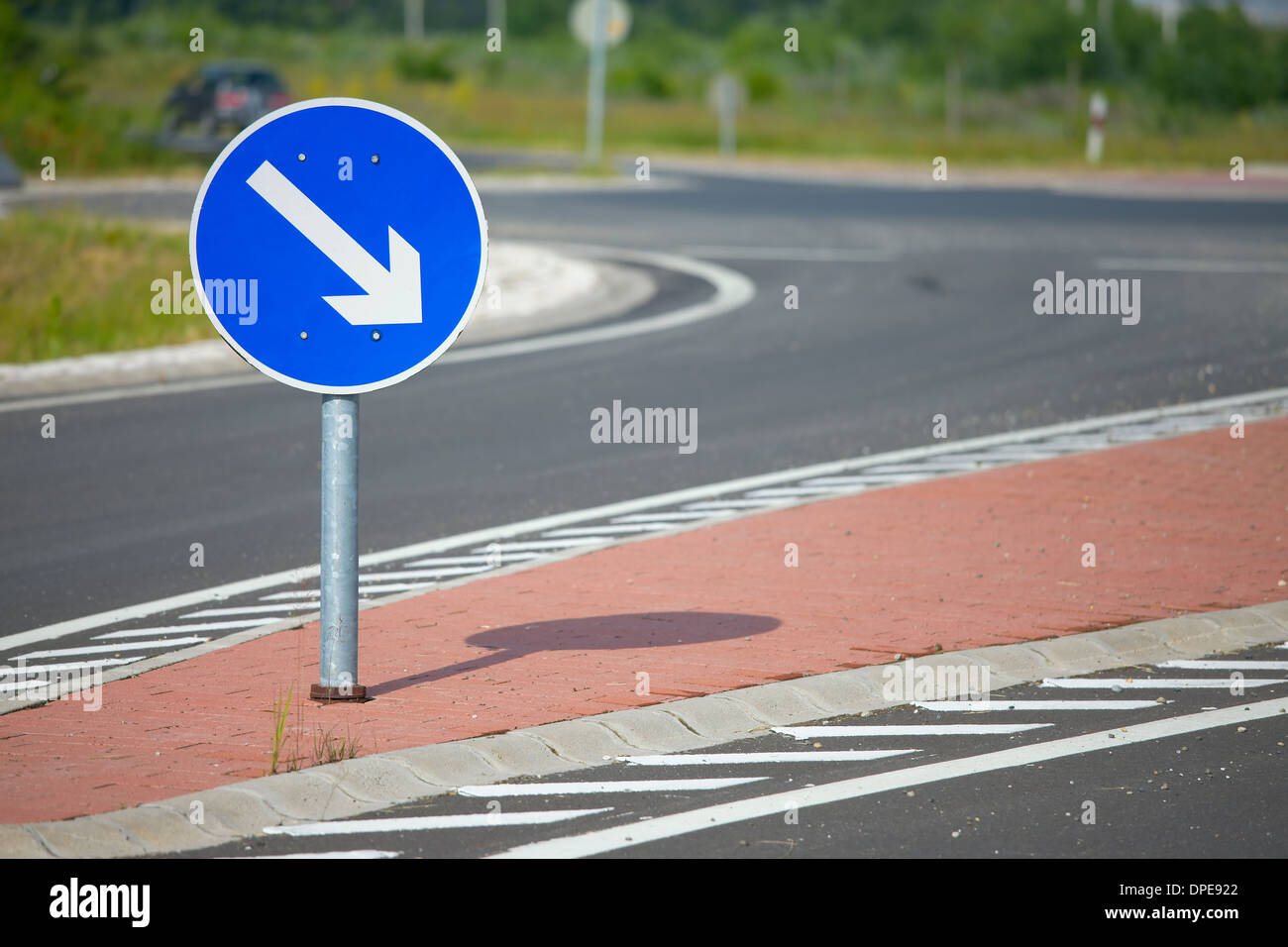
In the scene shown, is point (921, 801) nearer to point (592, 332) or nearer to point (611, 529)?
point (611, 529)

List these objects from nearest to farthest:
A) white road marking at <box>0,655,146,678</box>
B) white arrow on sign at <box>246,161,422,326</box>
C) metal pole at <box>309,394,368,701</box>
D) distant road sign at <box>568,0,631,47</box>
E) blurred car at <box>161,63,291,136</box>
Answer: white arrow on sign at <box>246,161,422,326</box> → metal pole at <box>309,394,368,701</box> → white road marking at <box>0,655,146,678</box> → distant road sign at <box>568,0,631,47</box> → blurred car at <box>161,63,291,136</box>

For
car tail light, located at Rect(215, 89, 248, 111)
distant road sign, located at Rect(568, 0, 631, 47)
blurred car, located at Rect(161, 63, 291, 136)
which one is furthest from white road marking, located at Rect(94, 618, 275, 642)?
car tail light, located at Rect(215, 89, 248, 111)

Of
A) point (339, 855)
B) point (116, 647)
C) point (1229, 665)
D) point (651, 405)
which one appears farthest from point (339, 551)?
point (651, 405)

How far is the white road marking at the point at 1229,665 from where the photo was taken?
6.94 m

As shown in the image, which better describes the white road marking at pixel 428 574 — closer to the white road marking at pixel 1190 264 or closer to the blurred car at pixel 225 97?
the white road marking at pixel 1190 264

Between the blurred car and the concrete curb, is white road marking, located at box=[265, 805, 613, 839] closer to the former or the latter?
the concrete curb

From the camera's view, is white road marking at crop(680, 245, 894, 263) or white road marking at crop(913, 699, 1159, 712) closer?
white road marking at crop(913, 699, 1159, 712)

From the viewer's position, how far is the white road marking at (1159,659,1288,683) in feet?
22.8

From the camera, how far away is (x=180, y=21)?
73.8 metres

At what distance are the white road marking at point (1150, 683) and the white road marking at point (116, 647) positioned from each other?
131 inches

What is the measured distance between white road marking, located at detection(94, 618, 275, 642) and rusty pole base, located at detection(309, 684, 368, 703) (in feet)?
4.72

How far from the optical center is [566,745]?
582 centimetres

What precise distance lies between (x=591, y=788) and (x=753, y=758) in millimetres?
598

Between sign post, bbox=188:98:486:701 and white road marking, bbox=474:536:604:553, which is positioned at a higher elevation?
sign post, bbox=188:98:486:701
